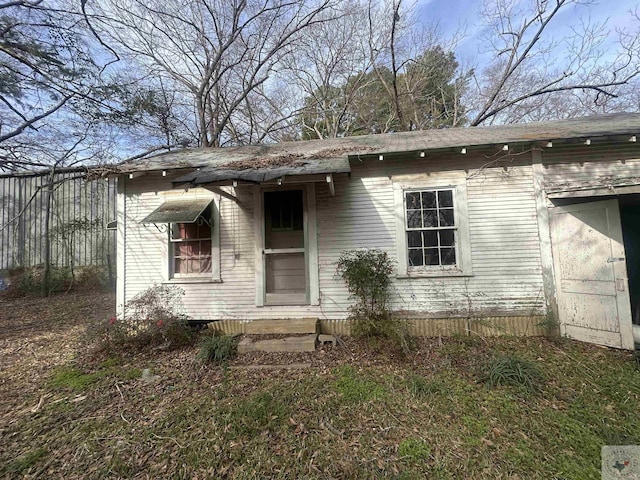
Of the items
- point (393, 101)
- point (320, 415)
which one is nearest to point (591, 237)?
point (320, 415)

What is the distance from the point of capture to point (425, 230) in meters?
5.37

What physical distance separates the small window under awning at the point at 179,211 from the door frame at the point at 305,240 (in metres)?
1.05

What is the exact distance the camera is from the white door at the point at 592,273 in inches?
169

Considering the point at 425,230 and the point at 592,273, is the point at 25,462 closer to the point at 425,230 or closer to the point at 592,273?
the point at 425,230

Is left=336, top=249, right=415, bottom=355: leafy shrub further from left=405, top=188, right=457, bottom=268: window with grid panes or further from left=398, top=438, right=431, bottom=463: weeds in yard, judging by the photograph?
left=398, top=438, right=431, bottom=463: weeds in yard

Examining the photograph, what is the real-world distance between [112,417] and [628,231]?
9620mm

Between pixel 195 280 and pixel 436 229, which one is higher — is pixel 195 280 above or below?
below

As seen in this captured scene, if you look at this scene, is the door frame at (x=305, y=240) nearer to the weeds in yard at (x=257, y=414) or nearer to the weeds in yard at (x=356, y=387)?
the weeds in yard at (x=356, y=387)

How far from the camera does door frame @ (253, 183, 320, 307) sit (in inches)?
218

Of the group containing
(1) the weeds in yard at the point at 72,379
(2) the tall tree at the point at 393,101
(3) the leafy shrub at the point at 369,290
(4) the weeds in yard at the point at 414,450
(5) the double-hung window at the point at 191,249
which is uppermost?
(2) the tall tree at the point at 393,101

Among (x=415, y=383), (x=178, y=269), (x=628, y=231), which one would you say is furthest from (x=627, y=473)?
(x=178, y=269)

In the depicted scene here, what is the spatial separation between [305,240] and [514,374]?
3.79m

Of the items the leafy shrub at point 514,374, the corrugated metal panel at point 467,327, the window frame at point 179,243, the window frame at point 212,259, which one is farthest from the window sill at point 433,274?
the window frame at point 179,243

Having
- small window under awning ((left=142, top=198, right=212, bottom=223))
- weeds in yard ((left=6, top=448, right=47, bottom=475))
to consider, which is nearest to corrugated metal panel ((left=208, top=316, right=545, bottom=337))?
small window under awning ((left=142, top=198, right=212, bottom=223))
